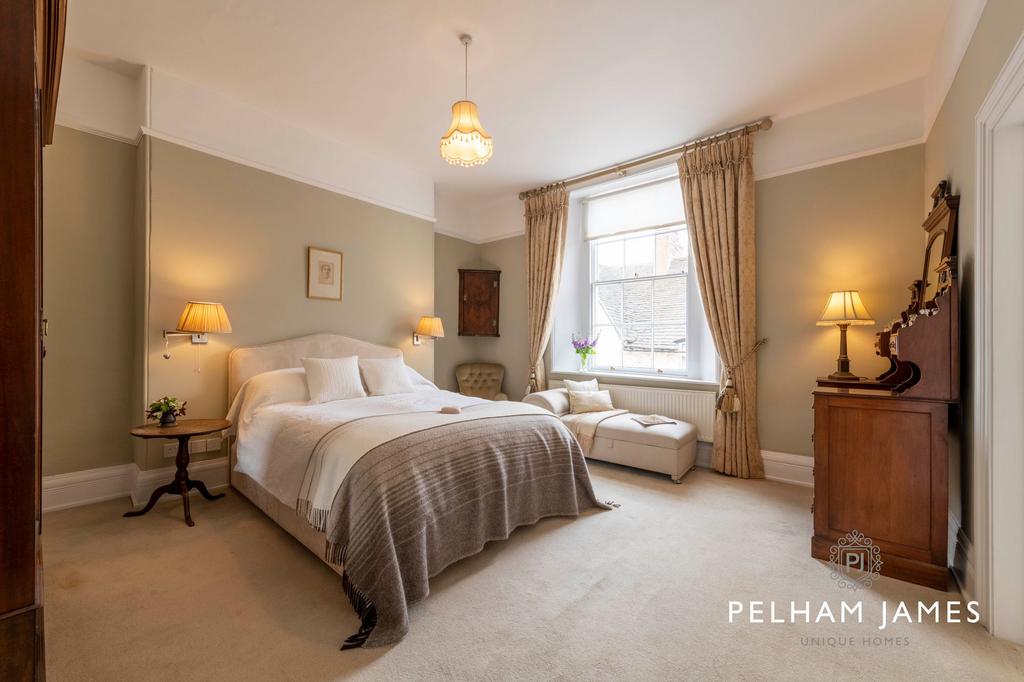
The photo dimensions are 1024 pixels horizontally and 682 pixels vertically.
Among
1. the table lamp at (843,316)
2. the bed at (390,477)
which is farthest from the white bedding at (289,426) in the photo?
the table lamp at (843,316)

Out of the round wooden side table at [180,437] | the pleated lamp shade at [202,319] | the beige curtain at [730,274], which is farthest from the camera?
the beige curtain at [730,274]

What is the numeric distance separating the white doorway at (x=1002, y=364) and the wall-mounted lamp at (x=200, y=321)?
4432 mm

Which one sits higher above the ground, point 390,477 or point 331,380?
point 331,380

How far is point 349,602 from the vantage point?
6.61 ft

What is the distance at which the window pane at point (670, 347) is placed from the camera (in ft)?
15.3

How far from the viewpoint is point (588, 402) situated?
15.1 ft

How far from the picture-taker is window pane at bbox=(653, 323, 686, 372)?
15.3ft

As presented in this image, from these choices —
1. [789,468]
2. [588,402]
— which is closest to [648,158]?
[588,402]

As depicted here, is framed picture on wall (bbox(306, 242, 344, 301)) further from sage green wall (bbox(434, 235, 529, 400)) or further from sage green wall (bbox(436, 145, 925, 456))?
sage green wall (bbox(436, 145, 925, 456))

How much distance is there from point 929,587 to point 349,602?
2803 mm

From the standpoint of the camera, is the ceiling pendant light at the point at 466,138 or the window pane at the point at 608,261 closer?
the ceiling pendant light at the point at 466,138

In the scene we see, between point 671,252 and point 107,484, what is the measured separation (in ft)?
17.6

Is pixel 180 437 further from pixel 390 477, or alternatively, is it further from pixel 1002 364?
pixel 1002 364

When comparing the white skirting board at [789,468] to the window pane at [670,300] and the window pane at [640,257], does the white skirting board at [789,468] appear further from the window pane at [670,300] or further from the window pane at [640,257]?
the window pane at [640,257]
